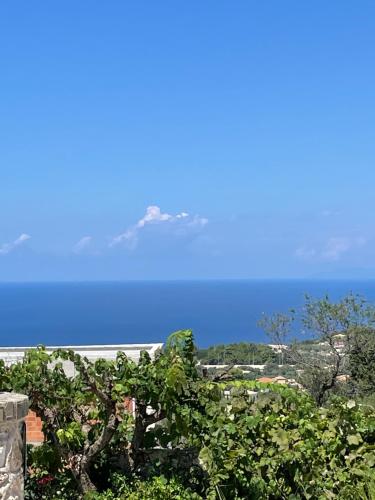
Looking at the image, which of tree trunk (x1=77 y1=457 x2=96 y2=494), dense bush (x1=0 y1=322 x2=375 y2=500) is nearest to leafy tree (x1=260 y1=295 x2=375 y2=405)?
dense bush (x1=0 y1=322 x2=375 y2=500)

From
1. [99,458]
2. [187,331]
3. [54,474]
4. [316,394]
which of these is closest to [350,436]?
[187,331]

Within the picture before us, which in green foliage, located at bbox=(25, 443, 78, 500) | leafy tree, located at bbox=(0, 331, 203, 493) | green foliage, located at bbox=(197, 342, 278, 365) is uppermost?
leafy tree, located at bbox=(0, 331, 203, 493)

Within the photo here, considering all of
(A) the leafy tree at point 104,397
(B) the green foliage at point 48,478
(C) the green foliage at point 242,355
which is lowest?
(C) the green foliage at point 242,355

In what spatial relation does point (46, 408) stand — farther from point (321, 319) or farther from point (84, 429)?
point (321, 319)

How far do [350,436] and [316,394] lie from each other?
9553 millimetres

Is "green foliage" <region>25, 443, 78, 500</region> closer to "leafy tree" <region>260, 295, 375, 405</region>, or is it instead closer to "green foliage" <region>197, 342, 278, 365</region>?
"leafy tree" <region>260, 295, 375, 405</region>

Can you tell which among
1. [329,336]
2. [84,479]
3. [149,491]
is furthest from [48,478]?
[329,336]

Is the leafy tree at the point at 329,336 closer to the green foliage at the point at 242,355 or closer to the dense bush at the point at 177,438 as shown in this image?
the green foliage at the point at 242,355

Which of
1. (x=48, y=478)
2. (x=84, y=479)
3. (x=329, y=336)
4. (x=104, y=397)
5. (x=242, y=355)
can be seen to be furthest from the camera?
(x=242, y=355)

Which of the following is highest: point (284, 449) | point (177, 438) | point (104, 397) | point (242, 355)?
point (104, 397)

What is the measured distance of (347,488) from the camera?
5.82 meters

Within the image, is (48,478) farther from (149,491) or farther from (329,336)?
(329,336)

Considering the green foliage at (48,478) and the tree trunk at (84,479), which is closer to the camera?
the tree trunk at (84,479)

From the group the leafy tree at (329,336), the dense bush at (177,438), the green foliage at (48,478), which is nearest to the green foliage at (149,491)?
the dense bush at (177,438)
